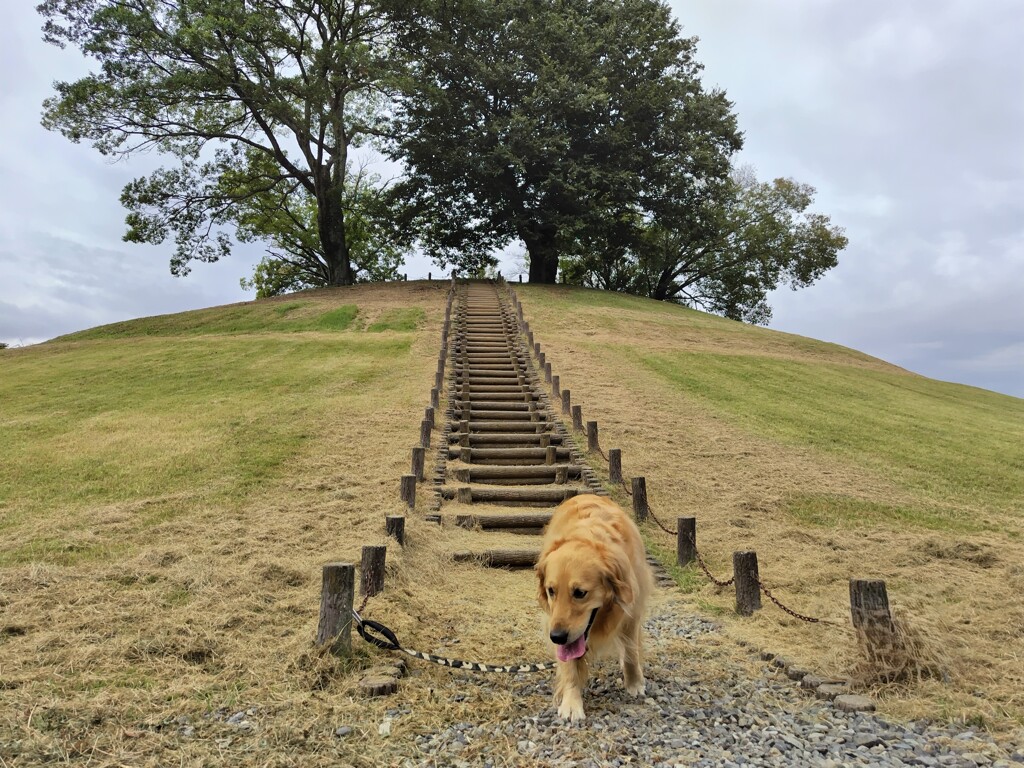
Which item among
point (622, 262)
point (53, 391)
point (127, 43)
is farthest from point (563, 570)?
point (622, 262)

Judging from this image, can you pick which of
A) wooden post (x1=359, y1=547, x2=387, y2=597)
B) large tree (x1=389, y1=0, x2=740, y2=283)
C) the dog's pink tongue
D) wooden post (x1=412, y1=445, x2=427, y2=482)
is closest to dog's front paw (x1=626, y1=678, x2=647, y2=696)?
the dog's pink tongue

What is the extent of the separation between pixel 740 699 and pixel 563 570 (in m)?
1.51

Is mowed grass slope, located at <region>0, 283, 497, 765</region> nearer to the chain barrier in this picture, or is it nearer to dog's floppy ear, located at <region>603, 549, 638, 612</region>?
dog's floppy ear, located at <region>603, 549, 638, 612</region>

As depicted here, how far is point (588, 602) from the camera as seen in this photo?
376 cm

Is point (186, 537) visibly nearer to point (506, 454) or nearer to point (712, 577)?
point (506, 454)

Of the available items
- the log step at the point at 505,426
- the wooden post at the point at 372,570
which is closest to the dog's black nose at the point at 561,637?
the wooden post at the point at 372,570

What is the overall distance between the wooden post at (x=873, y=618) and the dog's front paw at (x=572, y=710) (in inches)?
76.9

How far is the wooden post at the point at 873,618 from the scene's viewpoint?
4180 millimetres

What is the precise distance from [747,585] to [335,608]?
3.57m

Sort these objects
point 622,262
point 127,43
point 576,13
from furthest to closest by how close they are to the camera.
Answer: point 622,262 < point 576,13 < point 127,43

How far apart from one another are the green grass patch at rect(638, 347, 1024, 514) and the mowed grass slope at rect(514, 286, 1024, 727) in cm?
6

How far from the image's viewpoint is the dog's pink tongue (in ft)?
11.9

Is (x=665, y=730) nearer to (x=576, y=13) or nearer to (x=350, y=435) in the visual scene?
(x=350, y=435)

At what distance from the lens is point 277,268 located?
40.0m
